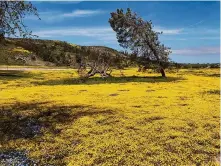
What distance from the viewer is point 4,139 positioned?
16234 millimetres

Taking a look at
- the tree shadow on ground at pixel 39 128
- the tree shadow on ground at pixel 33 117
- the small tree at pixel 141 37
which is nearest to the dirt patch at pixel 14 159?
the tree shadow on ground at pixel 39 128

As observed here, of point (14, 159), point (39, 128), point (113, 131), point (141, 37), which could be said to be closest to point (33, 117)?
point (39, 128)

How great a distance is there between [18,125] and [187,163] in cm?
1090

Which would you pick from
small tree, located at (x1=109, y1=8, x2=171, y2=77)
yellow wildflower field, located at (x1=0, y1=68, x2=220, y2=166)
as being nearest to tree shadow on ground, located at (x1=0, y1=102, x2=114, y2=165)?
yellow wildflower field, located at (x1=0, y1=68, x2=220, y2=166)

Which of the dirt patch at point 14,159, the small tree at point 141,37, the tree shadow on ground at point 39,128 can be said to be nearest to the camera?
the dirt patch at point 14,159

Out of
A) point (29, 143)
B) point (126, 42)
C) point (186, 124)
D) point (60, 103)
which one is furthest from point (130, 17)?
point (29, 143)

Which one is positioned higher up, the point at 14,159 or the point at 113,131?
the point at 113,131

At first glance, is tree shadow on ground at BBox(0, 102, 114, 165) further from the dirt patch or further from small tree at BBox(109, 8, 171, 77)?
small tree at BBox(109, 8, 171, 77)

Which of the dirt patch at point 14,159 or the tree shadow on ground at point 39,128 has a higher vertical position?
the tree shadow on ground at point 39,128

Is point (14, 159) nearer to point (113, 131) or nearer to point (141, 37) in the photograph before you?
point (113, 131)

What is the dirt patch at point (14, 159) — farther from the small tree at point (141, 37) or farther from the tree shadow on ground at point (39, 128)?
the small tree at point (141, 37)

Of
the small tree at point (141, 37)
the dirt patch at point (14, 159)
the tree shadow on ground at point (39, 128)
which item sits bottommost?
the dirt patch at point (14, 159)

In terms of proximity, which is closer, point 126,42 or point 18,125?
point 18,125

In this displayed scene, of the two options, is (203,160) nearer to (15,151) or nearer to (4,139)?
(15,151)
